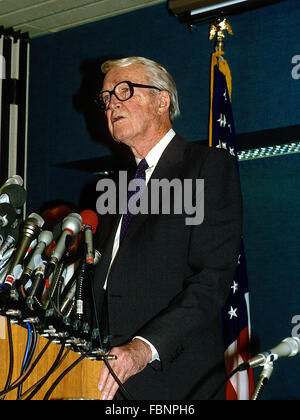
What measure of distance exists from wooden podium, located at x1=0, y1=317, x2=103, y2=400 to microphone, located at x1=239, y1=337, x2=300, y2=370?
0.46 meters

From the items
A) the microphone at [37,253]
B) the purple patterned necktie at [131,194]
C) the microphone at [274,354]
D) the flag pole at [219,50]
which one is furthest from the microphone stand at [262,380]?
the flag pole at [219,50]

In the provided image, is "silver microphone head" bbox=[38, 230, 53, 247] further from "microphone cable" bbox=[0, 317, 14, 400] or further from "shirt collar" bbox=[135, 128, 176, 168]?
"shirt collar" bbox=[135, 128, 176, 168]

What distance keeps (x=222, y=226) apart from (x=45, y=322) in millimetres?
744

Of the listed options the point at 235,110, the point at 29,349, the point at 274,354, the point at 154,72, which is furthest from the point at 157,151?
the point at 235,110

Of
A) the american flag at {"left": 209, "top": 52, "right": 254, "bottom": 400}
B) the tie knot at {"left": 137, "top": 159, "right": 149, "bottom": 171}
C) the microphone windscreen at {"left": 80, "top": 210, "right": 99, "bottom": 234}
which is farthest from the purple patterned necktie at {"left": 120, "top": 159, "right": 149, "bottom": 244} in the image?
the american flag at {"left": 209, "top": 52, "right": 254, "bottom": 400}

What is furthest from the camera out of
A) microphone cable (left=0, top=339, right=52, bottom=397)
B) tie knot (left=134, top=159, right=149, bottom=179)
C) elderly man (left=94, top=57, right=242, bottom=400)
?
tie knot (left=134, top=159, right=149, bottom=179)

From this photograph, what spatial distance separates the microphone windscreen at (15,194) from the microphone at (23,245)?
0.06 metres

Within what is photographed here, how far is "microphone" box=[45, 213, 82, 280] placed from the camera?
165 centimetres

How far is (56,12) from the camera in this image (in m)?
4.80

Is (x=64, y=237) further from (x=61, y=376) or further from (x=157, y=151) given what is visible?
(x=157, y=151)

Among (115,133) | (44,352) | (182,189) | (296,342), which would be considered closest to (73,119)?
(115,133)

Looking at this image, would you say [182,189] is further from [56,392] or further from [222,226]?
[56,392]

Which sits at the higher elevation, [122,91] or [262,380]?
[122,91]

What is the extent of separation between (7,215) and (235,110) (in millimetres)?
2762
